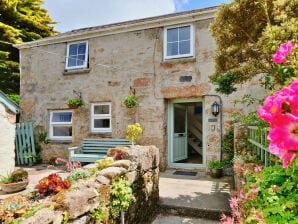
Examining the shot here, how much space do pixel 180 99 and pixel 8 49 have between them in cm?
1411

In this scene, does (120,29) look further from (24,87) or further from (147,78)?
(24,87)

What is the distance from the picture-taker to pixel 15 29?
1477cm

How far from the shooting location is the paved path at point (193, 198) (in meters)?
4.25

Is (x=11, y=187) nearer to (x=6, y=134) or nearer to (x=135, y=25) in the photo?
(x=6, y=134)

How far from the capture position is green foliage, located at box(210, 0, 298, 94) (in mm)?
3818

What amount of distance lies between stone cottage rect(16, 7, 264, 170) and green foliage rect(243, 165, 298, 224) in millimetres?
5136

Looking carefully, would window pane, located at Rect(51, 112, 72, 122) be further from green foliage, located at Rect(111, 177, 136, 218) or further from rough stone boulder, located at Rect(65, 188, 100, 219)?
rough stone boulder, located at Rect(65, 188, 100, 219)

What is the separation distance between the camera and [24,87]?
10297 millimetres

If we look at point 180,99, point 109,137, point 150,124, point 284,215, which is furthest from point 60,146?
point 284,215

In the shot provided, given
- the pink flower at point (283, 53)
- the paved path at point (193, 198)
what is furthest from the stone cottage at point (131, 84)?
the pink flower at point (283, 53)


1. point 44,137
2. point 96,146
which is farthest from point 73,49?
point 96,146

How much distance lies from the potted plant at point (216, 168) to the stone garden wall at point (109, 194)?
2658 mm

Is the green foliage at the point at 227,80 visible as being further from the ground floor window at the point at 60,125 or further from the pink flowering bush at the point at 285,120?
the ground floor window at the point at 60,125

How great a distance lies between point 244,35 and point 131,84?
4815mm
